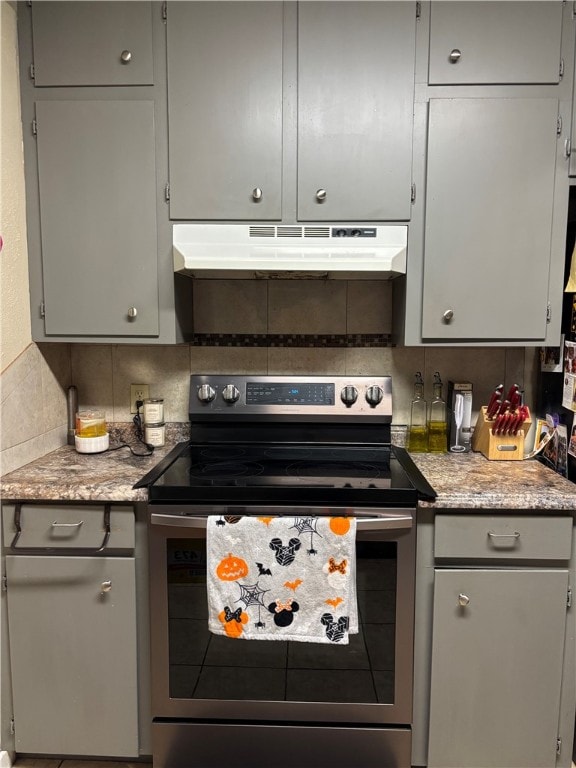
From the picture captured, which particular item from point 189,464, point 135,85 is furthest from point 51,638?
point 135,85

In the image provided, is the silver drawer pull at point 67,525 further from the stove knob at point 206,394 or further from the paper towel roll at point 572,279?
the paper towel roll at point 572,279

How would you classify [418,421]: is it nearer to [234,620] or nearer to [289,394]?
[289,394]

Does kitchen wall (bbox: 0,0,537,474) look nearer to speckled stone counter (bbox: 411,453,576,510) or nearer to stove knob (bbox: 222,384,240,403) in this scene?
stove knob (bbox: 222,384,240,403)

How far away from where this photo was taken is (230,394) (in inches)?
77.5

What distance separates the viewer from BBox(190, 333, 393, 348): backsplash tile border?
2.03 m

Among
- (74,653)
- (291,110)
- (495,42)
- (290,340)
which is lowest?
(74,653)

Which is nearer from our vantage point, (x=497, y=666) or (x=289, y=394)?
(x=497, y=666)

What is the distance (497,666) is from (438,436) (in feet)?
2.53

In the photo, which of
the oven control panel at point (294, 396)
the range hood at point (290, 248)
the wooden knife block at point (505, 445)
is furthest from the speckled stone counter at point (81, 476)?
the wooden knife block at point (505, 445)

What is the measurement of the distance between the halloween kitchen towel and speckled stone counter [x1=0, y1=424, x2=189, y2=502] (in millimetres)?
315

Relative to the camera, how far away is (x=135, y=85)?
1665 millimetres

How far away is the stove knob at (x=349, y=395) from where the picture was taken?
1940 mm

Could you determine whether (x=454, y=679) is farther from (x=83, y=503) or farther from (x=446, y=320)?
(x=83, y=503)

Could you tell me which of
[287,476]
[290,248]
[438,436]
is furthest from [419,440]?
[290,248]
